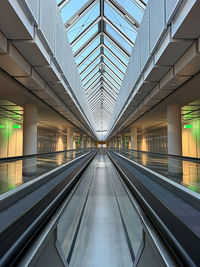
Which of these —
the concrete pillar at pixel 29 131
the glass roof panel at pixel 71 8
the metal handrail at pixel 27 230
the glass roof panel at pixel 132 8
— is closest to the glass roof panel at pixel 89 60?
the glass roof panel at pixel 71 8

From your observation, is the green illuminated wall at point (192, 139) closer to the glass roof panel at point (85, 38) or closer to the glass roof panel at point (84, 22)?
the glass roof panel at point (85, 38)

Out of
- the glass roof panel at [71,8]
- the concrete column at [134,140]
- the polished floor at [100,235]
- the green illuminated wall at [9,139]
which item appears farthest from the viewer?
the concrete column at [134,140]

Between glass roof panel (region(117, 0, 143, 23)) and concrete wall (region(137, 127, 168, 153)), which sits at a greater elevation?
glass roof panel (region(117, 0, 143, 23))

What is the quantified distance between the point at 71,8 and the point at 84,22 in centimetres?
164

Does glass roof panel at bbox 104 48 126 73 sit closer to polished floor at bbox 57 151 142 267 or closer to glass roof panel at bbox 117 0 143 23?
glass roof panel at bbox 117 0 143 23

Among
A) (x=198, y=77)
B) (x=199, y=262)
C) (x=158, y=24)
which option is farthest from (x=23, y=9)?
(x=198, y=77)

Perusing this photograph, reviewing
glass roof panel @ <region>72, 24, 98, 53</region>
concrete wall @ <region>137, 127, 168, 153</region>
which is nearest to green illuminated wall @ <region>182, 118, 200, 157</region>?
concrete wall @ <region>137, 127, 168, 153</region>

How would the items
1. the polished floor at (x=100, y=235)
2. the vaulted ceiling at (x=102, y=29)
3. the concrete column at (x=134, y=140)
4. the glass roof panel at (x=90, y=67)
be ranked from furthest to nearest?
the concrete column at (x=134, y=140)
the glass roof panel at (x=90, y=67)
the vaulted ceiling at (x=102, y=29)
the polished floor at (x=100, y=235)

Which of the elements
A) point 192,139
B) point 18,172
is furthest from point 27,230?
point 192,139

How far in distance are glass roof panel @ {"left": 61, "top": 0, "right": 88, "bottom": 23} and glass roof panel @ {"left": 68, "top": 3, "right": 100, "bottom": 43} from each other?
3.09ft

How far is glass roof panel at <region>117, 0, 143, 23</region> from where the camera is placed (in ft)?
32.8

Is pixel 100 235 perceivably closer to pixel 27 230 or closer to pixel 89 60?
pixel 27 230

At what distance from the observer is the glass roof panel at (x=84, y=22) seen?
447 inches

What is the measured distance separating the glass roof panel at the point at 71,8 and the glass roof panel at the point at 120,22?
1.89 m
